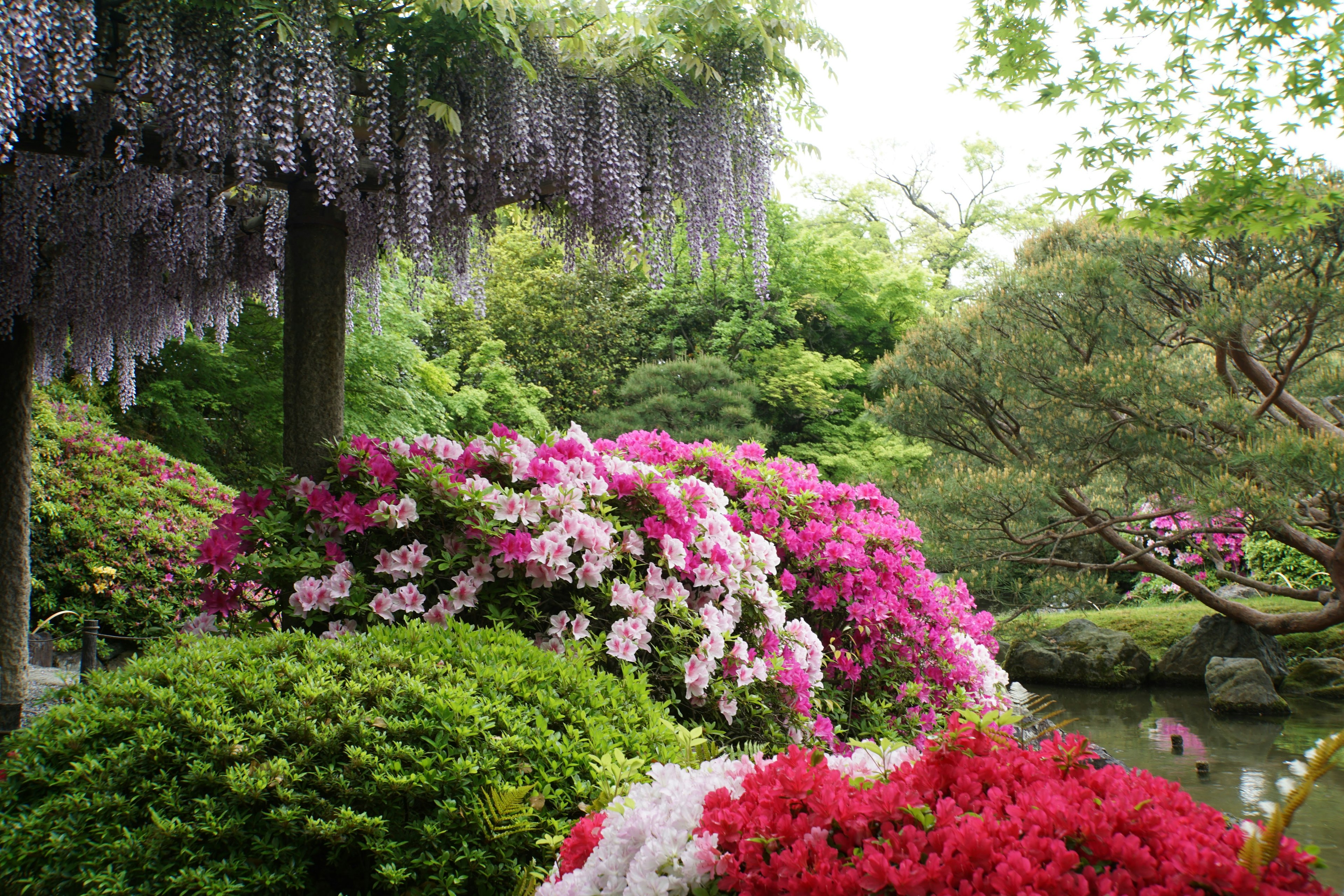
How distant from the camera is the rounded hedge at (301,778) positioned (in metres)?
2.02

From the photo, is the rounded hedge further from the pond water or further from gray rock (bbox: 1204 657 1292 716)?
gray rock (bbox: 1204 657 1292 716)

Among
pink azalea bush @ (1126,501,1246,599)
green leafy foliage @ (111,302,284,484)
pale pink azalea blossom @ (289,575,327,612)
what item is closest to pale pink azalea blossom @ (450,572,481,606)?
pale pink azalea blossom @ (289,575,327,612)

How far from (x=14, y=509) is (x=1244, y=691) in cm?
1140

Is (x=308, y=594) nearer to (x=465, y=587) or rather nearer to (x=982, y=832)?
(x=465, y=587)

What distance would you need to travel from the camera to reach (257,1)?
3355 millimetres

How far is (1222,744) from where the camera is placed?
27.4ft

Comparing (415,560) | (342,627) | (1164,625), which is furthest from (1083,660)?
(342,627)

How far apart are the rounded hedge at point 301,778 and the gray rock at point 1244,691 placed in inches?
377

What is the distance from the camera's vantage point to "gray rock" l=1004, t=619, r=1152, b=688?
11.3 meters

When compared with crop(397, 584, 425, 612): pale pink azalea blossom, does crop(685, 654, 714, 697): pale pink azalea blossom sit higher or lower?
lower

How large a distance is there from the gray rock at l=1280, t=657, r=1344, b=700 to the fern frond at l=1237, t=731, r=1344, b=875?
11664 mm

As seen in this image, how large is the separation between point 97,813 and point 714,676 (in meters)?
1.97

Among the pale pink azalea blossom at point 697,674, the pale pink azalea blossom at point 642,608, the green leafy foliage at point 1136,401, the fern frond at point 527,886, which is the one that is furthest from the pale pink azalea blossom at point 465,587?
the green leafy foliage at point 1136,401

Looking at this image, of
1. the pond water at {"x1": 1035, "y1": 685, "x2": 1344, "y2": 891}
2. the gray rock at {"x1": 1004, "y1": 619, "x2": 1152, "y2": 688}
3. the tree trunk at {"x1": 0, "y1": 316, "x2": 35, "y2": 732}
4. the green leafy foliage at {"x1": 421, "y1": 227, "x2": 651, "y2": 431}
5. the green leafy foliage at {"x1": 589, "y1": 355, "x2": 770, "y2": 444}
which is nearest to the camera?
the tree trunk at {"x1": 0, "y1": 316, "x2": 35, "y2": 732}
